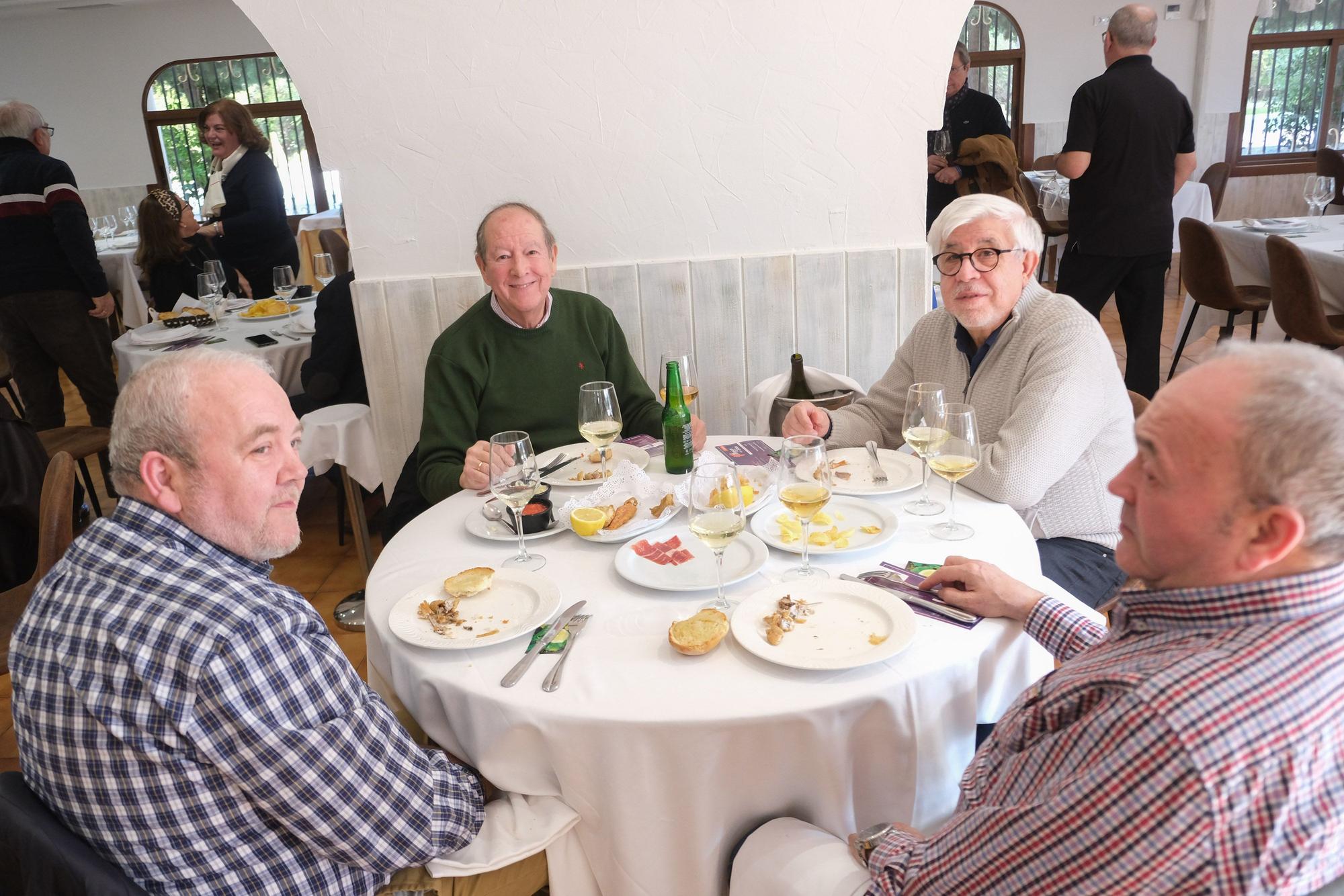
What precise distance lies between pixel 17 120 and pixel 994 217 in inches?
191

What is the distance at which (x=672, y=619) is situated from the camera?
1.48 metres

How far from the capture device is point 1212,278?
16.0ft

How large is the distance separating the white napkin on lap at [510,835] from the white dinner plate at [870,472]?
835mm

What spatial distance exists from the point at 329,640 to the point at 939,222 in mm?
1646

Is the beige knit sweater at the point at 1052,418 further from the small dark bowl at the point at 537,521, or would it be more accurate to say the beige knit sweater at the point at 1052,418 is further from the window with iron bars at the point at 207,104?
the window with iron bars at the point at 207,104

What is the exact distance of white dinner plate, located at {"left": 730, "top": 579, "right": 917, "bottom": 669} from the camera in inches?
52.2

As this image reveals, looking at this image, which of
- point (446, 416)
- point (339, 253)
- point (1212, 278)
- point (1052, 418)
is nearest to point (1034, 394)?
point (1052, 418)

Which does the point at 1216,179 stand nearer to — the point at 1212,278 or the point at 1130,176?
the point at 1212,278

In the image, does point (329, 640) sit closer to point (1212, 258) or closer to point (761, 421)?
point (761, 421)

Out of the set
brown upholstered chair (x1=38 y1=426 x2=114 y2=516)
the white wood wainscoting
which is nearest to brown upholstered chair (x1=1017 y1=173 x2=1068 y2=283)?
the white wood wainscoting

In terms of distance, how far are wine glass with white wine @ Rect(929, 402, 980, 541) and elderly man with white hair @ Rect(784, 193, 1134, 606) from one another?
188 mm

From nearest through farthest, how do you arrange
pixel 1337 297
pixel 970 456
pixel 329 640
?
1. pixel 329 640
2. pixel 970 456
3. pixel 1337 297

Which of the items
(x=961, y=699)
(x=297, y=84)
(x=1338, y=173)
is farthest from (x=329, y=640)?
(x=1338, y=173)

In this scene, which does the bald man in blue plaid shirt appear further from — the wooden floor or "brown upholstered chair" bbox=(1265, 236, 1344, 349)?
"brown upholstered chair" bbox=(1265, 236, 1344, 349)
